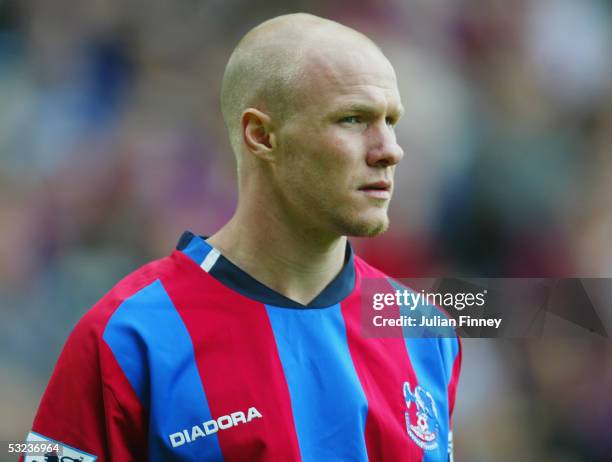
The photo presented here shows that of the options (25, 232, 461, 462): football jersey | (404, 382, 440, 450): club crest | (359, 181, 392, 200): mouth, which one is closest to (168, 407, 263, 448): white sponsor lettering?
(25, 232, 461, 462): football jersey

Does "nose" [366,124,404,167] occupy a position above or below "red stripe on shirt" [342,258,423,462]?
above

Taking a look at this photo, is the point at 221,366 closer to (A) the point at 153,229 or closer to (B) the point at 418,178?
(A) the point at 153,229

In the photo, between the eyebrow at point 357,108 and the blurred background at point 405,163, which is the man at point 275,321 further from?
the blurred background at point 405,163

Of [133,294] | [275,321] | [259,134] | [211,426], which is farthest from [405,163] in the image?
[211,426]

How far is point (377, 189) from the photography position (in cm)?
251

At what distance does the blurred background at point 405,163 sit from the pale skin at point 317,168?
249 cm

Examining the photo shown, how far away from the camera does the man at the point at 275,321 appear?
7.80 feet

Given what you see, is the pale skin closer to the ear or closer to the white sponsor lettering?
the ear

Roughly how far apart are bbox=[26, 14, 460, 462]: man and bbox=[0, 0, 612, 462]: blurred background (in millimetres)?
2423

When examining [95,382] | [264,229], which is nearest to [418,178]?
[264,229]

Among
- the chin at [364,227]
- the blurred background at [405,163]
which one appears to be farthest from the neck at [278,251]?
the blurred background at [405,163]

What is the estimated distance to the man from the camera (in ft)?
7.80

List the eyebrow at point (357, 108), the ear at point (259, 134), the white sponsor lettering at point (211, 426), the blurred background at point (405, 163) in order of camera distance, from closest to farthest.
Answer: the white sponsor lettering at point (211, 426) < the eyebrow at point (357, 108) < the ear at point (259, 134) < the blurred background at point (405, 163)

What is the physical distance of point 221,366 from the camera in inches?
96.7
